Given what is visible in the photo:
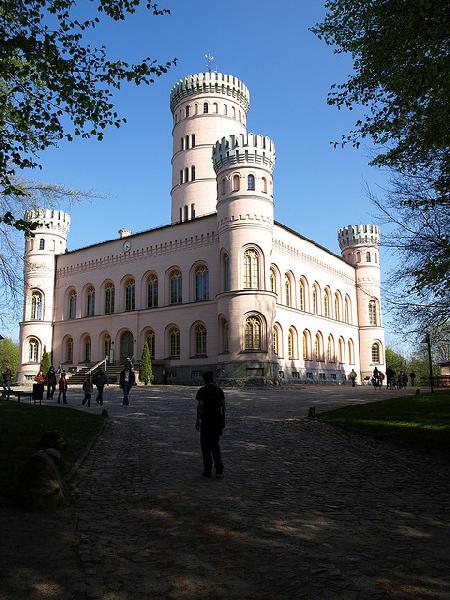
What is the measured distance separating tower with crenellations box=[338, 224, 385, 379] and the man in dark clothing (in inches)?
1862

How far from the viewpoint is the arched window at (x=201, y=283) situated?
40.2 m

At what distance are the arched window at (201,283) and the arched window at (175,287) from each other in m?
1.76

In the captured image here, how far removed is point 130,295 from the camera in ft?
149

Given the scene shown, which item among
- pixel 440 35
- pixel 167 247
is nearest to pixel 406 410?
pixel 440 35

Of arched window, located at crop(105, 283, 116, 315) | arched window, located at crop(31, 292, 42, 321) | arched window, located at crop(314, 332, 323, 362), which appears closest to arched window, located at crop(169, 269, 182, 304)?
arched window, located at crop(105, 283, 116, 315)

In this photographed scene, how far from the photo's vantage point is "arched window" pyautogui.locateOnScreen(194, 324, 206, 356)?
130ft

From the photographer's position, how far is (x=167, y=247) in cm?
4303

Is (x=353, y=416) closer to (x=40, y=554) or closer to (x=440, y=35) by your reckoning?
(x=440, y=35)

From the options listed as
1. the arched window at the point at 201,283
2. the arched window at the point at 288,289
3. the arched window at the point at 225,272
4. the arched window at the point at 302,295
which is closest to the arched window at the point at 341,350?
the arched window at the point at 302,295

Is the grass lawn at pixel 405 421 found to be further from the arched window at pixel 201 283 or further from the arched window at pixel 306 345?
the arched window at pixel 306 345

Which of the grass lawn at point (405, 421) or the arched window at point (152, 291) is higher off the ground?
the arched window at point (152, 291)

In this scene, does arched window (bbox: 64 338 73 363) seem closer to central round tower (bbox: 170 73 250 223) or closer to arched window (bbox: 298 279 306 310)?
central round tower (bbox: 170 73 250 223)

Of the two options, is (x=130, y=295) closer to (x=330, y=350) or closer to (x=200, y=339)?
(x=200, y=339)

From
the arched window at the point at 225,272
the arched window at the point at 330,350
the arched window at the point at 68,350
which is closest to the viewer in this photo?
the arched window at the point at 225,272
